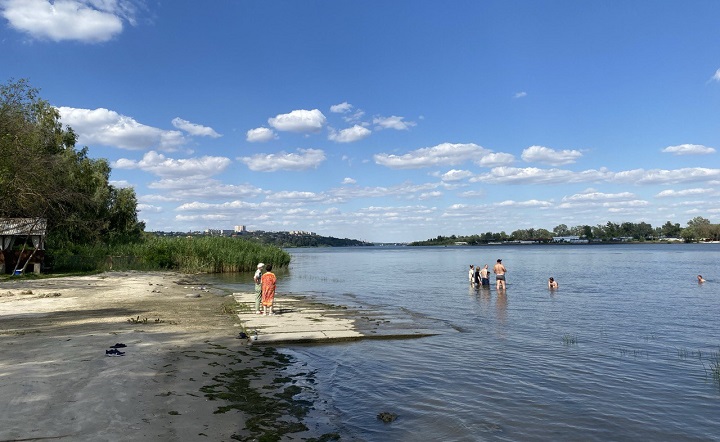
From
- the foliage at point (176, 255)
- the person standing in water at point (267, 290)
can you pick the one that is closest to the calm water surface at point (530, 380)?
the person standing in water at point (267, 290)

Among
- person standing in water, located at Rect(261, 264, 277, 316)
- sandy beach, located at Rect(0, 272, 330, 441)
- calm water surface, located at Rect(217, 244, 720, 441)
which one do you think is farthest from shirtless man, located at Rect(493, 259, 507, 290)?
sandy beach, located at Rect(0, 272, 330, 441)

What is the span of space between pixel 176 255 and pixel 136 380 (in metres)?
40.1

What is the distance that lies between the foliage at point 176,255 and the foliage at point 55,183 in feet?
11.6

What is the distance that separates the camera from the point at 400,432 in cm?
723

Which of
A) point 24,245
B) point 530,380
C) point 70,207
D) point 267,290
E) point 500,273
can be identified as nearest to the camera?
point 530,380

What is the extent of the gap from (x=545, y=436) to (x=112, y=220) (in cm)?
5974

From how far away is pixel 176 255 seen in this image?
151 ft

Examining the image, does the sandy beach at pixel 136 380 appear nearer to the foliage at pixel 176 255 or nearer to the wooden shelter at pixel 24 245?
the wooden shelter at pixel 24 245

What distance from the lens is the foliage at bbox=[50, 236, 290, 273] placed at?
147 feet

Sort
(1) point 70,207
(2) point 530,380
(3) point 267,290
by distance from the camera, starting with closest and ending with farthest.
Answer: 1. (2) point 530,380
2. (3) point 267,290
3. (1) point 70,207

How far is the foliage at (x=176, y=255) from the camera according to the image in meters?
44.8

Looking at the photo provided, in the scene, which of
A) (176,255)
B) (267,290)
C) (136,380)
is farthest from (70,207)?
(136,380)

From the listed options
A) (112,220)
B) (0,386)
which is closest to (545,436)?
(0,386)

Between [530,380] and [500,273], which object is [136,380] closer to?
[530,380]
